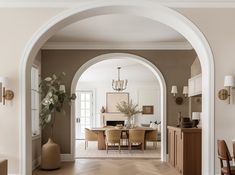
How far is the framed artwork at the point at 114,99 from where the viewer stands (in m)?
15.1

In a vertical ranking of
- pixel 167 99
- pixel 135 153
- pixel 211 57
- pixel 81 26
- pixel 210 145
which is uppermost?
pixel 81 26

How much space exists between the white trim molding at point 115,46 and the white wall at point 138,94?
A: 270 inches

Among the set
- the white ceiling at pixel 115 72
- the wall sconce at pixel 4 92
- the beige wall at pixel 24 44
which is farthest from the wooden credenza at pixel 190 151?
the white ceiling at pixel 115 72

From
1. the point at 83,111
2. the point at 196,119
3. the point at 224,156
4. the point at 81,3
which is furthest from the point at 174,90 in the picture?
the point at 83,111

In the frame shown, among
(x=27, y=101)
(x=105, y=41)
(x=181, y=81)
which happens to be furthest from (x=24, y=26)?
(x=181, y=81)

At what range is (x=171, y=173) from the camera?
22.6ft

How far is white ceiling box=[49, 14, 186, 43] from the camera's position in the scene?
6.12 m

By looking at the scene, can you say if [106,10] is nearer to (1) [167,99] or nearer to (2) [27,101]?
(2) [27,101]

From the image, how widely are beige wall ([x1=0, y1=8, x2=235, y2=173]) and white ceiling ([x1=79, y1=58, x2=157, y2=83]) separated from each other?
606 centimetres

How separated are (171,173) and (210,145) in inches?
106

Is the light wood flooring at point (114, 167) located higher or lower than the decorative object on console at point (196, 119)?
lower

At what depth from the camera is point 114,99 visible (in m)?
15.2

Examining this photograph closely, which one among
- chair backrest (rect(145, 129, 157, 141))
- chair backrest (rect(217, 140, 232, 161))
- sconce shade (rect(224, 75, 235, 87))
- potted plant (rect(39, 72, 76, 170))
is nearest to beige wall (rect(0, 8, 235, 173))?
sconce shade (rect(224, 75, 235, 87))

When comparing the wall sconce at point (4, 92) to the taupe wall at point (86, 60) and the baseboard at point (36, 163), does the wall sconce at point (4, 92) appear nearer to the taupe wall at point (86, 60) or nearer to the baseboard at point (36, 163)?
the baseboard at point (36, 163)
